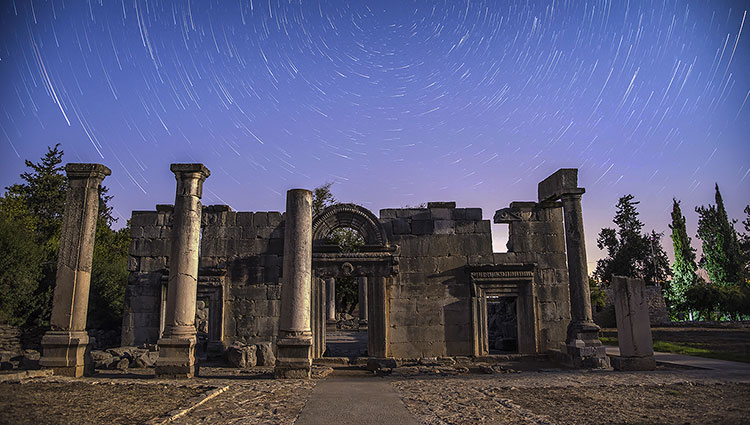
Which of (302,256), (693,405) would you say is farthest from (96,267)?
(693,405)

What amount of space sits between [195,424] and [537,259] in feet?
40.2

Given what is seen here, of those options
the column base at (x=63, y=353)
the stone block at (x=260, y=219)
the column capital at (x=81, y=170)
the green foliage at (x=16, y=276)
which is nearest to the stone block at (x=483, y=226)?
the stone block at (x=260, y=219)

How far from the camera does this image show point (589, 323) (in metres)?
12.7

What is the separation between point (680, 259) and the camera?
49.4m

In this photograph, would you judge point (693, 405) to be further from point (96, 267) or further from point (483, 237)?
point (96, 267)

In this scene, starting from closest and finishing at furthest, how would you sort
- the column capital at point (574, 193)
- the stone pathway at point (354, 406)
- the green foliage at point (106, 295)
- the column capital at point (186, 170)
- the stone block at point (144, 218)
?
1. the stone pathway at point (354, 406)
2. the column capital at point (186, 170)
3. the column capital at point (574, 193)
4. the stone block at point (144, 218)
5. the green foliage at point (106, 295)

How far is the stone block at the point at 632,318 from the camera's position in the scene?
36.0ft

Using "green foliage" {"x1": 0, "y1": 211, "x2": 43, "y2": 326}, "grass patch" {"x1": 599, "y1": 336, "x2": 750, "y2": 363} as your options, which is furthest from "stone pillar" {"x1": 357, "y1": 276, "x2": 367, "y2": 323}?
"green foliage" {"x1": 0, "y1": 211, "x2": 43, "y2": 326}

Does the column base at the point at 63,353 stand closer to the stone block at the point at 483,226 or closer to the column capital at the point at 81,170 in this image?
the column capital at the point at 81,170

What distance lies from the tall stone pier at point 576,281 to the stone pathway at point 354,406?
621cm

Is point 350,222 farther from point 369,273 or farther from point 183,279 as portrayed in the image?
point 183,279

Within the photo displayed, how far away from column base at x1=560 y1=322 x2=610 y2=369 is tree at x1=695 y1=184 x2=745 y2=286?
1748 inches

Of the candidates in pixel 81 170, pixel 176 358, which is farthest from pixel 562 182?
pixel 81 170

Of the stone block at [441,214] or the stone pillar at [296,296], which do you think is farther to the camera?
the stone block at [441,214]
